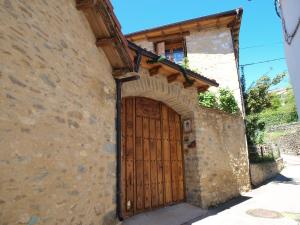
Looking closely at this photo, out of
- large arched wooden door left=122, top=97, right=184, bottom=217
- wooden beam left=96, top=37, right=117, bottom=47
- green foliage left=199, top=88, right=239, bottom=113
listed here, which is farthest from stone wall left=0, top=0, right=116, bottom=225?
green foliage left=199, top=88, right=239, bottom=113

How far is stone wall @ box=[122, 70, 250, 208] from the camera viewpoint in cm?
628

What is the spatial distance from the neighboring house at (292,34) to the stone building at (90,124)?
223 centimetres

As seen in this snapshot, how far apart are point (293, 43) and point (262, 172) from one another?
740 centimetres

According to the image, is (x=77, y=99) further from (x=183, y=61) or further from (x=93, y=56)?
(x=183, y=61)

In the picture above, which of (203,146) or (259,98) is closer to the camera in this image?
(203,146)

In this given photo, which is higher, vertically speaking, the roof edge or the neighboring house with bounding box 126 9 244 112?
the roof edge

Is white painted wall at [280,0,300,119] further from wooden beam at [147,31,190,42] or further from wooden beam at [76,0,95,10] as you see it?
wooden beam at [147,31,190,42]

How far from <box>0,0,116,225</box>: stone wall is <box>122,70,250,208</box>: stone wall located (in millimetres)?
1575

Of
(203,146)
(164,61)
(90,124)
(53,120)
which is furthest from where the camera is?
(203,146)

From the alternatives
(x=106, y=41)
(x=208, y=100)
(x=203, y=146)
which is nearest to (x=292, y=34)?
(x=106, y=41)

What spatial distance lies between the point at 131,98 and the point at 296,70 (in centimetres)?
335

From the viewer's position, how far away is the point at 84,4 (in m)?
3.93

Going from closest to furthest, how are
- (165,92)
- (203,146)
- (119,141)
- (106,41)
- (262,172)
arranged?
(106,41)
(119,141)
(165,92)
(203,146)
(262,172)

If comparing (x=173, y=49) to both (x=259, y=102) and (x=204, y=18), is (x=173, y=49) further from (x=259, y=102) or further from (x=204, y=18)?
(x=259, y=102)
